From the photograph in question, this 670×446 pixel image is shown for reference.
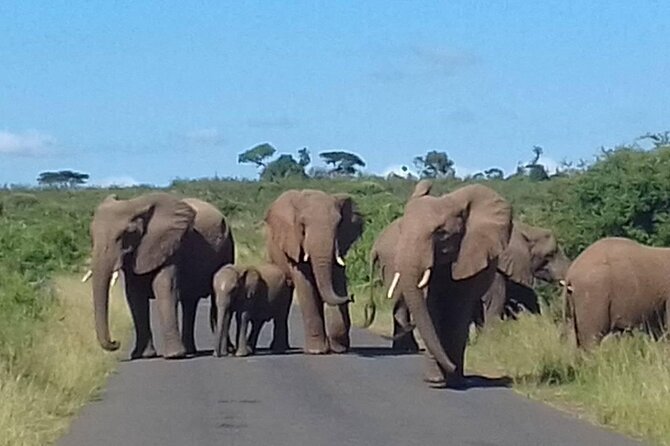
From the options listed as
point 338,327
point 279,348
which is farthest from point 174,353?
point 338,327

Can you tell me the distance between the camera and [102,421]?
611 inches

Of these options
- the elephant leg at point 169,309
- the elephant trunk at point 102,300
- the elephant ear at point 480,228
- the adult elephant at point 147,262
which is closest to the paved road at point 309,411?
the elephant trunk at point 102,300

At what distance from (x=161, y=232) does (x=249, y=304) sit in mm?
1621

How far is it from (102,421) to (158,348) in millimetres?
9371

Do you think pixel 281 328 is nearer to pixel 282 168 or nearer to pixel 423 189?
pixel 423 189

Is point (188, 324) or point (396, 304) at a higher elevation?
point (396, 304)

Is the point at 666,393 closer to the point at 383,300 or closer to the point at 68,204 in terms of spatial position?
the point at 383,300

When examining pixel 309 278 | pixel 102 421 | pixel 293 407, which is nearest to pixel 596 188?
pixel 309 278

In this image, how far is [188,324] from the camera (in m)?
24.9

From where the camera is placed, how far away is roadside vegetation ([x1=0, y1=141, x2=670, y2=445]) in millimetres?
15492

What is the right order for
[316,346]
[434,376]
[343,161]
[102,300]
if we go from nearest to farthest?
1. [434,376]
2. [102,300]
3. [316,346]
4. [343,161]

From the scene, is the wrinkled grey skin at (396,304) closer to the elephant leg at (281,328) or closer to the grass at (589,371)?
the grass at (589,371)

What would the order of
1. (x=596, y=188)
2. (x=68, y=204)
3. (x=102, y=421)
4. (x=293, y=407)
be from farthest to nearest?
(x=68, y=204) < (x=596, y=188) < (x=293, y=407) < (x=102, y=421)

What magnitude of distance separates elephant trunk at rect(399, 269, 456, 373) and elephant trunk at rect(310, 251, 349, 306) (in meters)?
5.86
